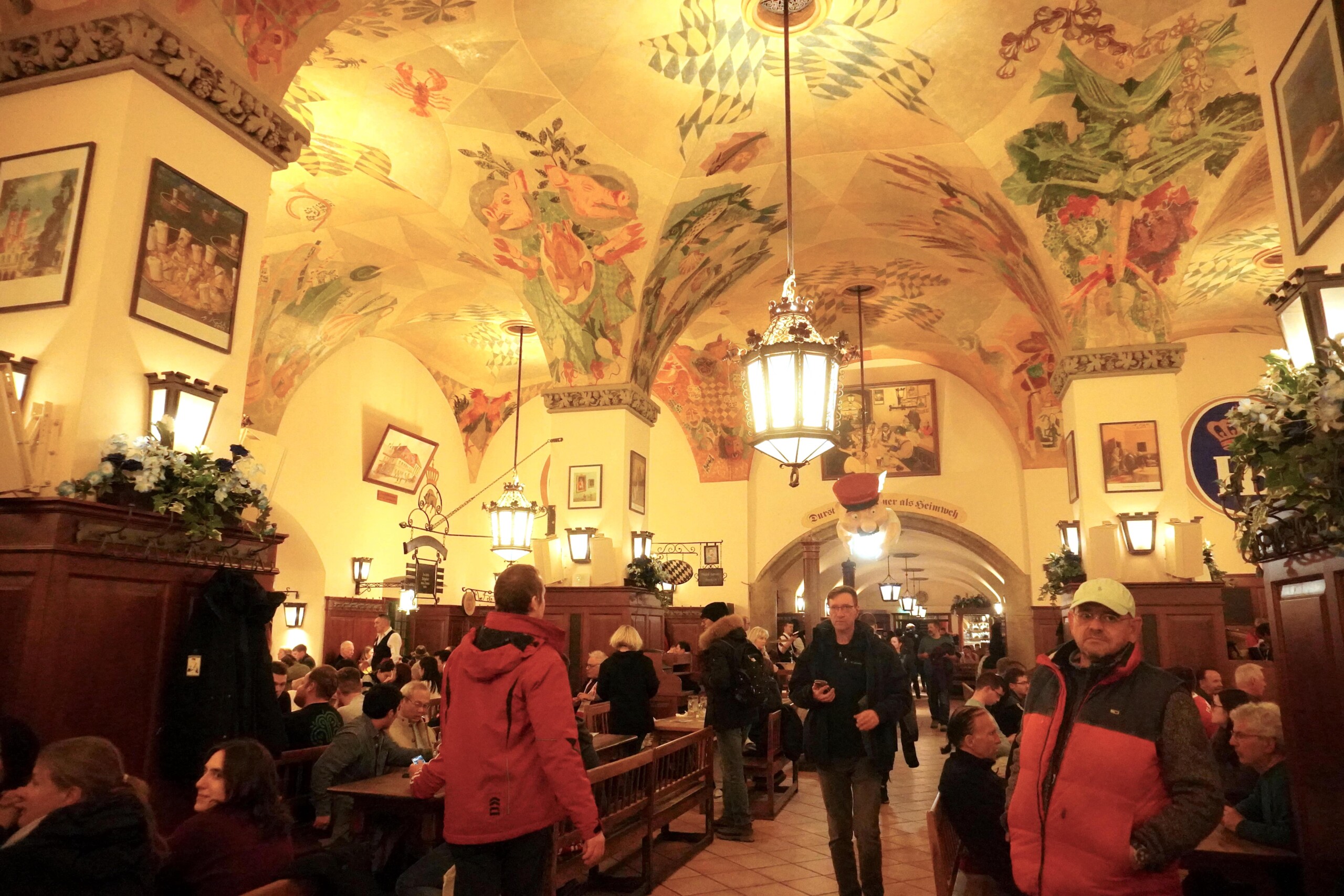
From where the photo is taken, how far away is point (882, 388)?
16719mm

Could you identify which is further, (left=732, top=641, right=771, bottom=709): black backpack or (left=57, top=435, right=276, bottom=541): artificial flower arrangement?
(left=732, top=641, right=771, bottom=709): black backpack

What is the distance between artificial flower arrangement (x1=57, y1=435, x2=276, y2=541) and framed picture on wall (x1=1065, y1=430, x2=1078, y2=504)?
7.71m

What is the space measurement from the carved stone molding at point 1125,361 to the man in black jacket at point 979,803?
659 centimetres

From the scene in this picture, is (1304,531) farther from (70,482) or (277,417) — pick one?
(277,417)

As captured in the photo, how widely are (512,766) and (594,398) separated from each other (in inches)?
316

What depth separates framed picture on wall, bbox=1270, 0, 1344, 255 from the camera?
12.0ft

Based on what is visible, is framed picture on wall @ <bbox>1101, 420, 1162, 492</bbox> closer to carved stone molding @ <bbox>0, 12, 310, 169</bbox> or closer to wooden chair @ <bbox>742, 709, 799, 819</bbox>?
wooden chair @ <bbox>742, 709, 799, 819</bbox>

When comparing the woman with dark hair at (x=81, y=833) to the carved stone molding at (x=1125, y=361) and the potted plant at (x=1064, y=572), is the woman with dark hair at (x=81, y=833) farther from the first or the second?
the carved stone molding at (x=1125, y=361)

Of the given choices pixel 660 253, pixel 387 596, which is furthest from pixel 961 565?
pixel 660 253

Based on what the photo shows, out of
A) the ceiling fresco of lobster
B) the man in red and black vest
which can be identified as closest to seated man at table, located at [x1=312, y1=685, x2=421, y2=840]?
the man in red and black vest

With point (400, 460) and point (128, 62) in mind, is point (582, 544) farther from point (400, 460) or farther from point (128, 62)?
point (128, 62)

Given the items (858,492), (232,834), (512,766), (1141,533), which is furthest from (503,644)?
(858,492)

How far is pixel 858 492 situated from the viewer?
10.9 meters

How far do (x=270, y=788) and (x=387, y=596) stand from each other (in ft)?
43.7
